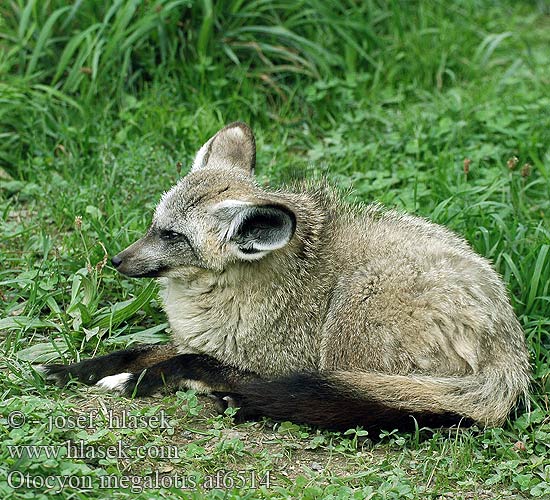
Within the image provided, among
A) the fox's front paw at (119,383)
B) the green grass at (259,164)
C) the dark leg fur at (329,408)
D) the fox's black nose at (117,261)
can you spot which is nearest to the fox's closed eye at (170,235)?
the fox's black nose at (117,261)

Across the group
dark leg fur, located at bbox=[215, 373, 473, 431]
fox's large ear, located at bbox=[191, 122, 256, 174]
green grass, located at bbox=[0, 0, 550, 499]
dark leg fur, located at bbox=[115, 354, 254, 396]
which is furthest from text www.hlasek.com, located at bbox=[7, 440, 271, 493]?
fox's large ear, located at bbox=[191, 122, 256, 174]

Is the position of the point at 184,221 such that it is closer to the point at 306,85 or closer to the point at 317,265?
the point at 317,265

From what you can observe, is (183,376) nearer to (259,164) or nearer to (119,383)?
(119,383)

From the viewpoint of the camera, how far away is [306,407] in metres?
4.60

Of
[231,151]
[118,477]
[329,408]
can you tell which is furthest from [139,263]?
[118,477]

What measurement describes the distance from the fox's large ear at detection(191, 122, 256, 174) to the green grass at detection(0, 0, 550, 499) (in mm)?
396

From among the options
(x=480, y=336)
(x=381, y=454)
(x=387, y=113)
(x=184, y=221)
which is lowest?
(x=381, y=454)

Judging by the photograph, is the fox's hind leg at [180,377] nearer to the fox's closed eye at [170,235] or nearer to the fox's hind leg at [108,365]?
the fox's hind leg at [108,365]

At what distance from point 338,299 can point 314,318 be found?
16cm

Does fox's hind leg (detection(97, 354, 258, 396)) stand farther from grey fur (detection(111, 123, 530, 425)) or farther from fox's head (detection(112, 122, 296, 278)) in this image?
fox's head (detection(112, 122, 296, 278))

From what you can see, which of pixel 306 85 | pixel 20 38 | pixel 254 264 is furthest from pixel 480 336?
pixel 20 38

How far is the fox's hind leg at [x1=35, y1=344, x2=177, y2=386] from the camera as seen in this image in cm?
492

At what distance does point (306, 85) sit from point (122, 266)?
3343 mm

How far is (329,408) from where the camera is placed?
4590mm
